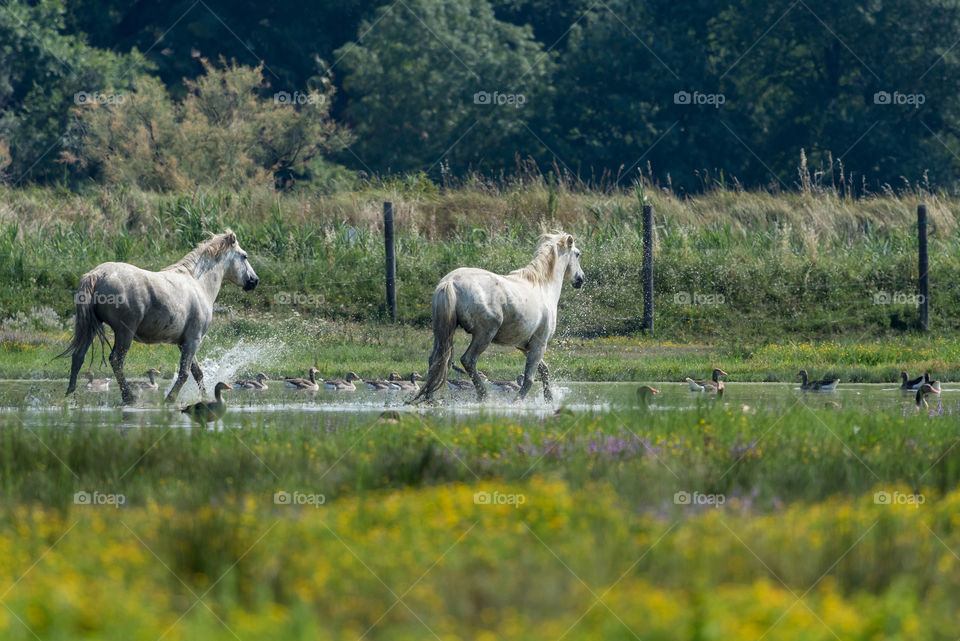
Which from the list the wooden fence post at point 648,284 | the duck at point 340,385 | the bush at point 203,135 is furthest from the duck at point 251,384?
the bush at point 203,135

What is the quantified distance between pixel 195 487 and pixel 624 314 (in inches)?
609

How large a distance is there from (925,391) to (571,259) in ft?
13.4

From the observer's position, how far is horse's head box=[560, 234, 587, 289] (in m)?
15.4

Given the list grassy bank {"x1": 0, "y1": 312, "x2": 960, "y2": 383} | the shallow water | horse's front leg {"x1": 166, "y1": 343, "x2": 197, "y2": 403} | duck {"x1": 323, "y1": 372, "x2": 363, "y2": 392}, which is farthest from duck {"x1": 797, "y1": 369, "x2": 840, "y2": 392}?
horse's front leg {"x1": 166, "y1": 343, "x2": 197, "y2": 403}

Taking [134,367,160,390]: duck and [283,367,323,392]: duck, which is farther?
[134,367,160,390]: duck

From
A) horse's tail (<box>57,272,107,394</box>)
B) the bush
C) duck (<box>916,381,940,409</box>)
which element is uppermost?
the bush

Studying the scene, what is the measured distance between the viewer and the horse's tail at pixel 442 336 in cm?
1390

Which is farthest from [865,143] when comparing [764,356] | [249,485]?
[249,485]

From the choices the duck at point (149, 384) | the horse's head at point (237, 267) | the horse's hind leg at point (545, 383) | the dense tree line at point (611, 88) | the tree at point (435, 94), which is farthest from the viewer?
the tree at point (435, 94)

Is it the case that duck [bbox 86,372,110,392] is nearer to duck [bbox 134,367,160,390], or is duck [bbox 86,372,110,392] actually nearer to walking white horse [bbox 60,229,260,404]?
duck [bbox 134,367,160,390]

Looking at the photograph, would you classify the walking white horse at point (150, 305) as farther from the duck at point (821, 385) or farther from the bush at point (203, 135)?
the bush at point (203, 135)

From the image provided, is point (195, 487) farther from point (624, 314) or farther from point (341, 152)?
point (341, 152)

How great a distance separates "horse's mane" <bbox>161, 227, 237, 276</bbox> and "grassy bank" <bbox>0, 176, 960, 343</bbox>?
8024 millimetres

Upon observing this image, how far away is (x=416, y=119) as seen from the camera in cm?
4919
